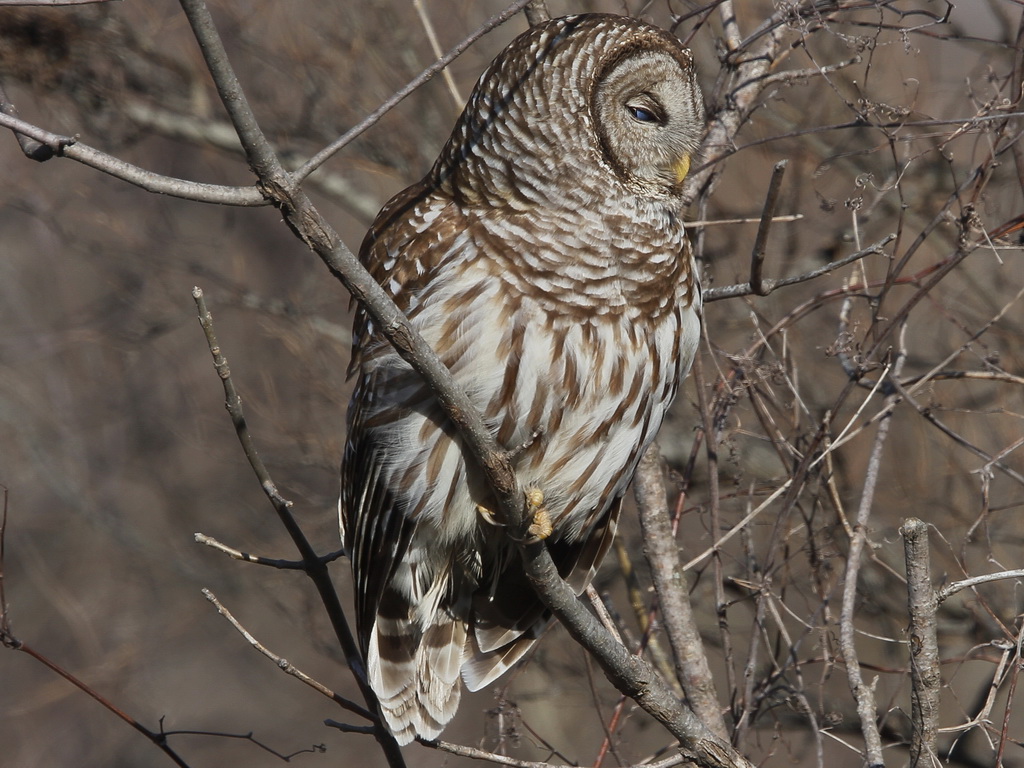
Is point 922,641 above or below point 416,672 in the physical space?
above

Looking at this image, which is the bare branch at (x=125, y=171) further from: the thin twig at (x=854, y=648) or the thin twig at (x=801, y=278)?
the thin twig at (x=854, y=648)

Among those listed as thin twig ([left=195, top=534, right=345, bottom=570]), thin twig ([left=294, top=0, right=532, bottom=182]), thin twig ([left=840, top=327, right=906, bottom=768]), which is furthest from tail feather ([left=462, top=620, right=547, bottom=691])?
thin twig ([left=294, top=0, right=532, bottom=182])

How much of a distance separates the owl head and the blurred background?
1.41 feet

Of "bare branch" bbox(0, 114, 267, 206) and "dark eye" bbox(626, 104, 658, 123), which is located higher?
"dark eye" bbox(626, 104, 658, 123)

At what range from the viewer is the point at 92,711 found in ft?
36.7

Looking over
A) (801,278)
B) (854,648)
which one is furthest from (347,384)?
(854,648)

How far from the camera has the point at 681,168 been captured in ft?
11.9

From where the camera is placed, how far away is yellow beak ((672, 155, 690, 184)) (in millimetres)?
3609

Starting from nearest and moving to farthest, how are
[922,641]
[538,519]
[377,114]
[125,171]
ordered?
[125,171] < [377,114] < [922,641] < [538,519]

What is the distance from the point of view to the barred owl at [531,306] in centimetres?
321

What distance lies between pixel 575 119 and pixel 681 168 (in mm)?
440

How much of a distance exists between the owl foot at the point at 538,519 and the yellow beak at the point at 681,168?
3.87 feet

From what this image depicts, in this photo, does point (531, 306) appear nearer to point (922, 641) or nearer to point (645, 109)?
point (645, 109)

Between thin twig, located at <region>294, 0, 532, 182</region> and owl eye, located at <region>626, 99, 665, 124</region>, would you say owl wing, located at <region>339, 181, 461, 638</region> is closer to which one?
owl eye, located at <region>626, 99, 665, 124</region>
